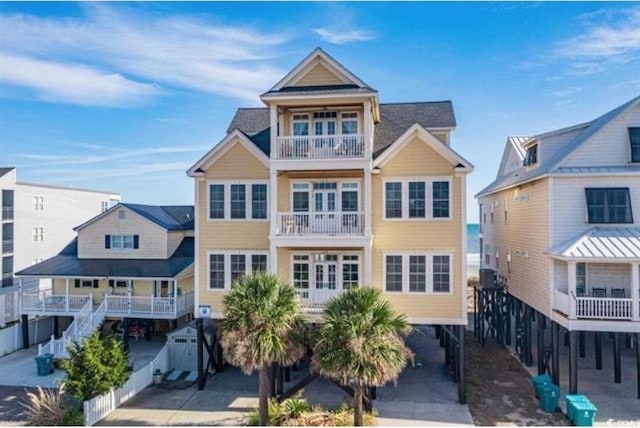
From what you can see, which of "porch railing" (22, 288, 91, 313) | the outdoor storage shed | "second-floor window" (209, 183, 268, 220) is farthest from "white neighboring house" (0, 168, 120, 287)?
"second-floor window" (209, 183, 268, 220)

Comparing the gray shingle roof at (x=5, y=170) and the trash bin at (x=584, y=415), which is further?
the gray shingle roof at (x=5, y=170)

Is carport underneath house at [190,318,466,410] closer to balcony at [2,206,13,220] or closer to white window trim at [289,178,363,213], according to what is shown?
white window trim at [289,178,363,213]

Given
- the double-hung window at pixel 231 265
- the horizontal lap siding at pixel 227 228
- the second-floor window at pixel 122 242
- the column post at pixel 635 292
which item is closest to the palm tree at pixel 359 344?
the double-hung window at pixel 231 265

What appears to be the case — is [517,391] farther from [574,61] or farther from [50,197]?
[50,197]

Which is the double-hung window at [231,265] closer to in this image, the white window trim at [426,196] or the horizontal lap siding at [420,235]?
the horizontal lap siding at [420,235]

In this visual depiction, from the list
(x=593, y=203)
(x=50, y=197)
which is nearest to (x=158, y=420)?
(x=593, y=203)

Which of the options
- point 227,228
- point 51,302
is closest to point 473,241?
point 227,228
